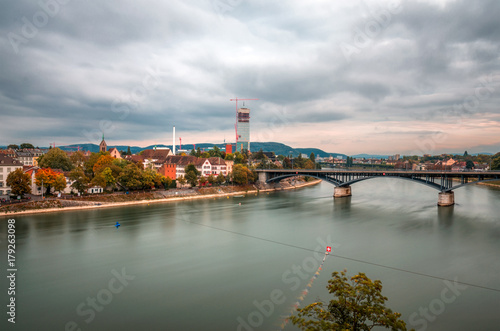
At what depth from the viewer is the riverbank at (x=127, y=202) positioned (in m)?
33.6

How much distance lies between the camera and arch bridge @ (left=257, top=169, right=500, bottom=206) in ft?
132

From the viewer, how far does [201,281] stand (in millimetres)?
16109

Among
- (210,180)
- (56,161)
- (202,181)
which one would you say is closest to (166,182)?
(202,181)

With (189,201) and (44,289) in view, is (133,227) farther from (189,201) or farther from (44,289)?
(189,201)

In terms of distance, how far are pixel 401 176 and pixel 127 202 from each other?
40.5 m

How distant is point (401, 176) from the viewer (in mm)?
45844

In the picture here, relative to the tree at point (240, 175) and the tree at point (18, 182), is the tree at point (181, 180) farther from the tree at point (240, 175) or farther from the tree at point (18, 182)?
the tree at point (18, 182)

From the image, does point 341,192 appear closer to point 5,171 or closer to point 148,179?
point 148,179

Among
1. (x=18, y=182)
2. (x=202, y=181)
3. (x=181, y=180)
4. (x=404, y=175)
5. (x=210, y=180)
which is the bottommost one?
(x=202, y=181)

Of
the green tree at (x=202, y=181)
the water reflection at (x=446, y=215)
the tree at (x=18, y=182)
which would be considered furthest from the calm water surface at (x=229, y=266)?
the green tree at (x=202, y=181)

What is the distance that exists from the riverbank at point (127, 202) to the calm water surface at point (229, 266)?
2441mm

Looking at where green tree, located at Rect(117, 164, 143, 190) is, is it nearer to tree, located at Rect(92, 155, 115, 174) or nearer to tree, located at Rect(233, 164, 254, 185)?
tree, located at Rect(92, 155, 115, 174)

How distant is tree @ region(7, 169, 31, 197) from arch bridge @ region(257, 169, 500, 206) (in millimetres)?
43238

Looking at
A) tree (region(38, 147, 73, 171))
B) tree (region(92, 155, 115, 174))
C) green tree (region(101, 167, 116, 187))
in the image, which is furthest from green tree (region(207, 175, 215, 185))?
tree (region(38, 147, 73, 171))
